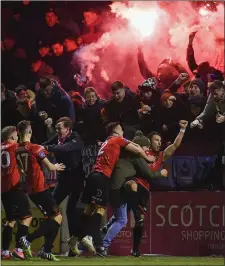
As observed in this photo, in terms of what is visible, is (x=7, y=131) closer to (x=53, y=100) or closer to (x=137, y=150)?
(x=53, y=100)

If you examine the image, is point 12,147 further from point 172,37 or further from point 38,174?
point 172,37

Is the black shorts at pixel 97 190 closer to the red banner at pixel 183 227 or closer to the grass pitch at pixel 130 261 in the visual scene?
the red banner at pixel 183 227

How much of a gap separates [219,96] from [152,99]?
0.66m

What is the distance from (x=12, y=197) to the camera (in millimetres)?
6770

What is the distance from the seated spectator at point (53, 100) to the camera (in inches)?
275

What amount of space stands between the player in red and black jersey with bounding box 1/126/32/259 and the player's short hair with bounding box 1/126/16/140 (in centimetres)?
7

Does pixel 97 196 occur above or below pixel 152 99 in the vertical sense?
below

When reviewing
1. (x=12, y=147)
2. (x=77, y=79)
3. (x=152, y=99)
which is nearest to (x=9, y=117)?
(x=12, y=147)

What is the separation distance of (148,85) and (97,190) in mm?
1150

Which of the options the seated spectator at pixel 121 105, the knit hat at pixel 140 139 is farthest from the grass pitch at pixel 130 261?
the seated spectator at pixel 121 105

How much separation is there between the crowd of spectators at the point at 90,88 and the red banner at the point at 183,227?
26 centimetres

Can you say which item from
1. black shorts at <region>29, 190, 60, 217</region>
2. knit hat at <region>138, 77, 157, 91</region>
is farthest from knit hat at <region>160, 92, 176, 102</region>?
black shorts at <region>29, 190, 60, 217</region>

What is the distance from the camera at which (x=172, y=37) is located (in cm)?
692

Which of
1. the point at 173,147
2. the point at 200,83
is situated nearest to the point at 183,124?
the point at 173,147
